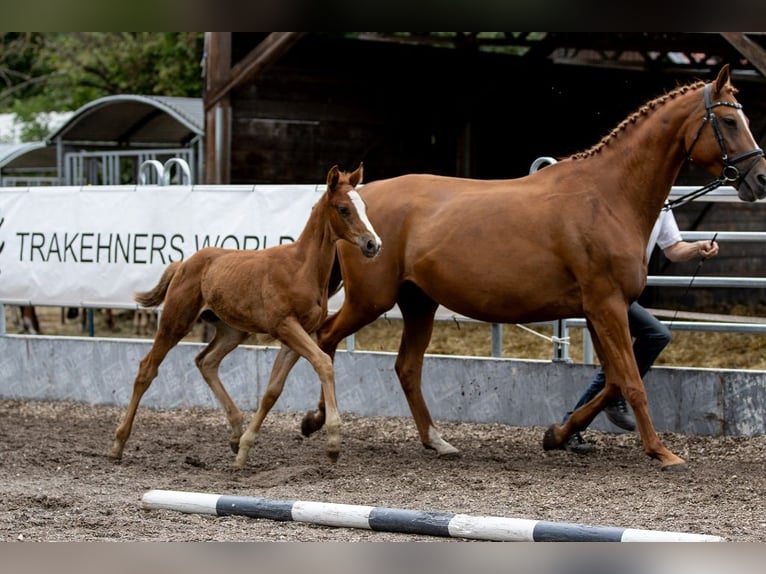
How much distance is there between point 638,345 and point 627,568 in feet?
14.3

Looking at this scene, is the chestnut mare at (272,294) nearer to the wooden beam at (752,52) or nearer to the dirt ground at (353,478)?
the dirt ground at (353,478)

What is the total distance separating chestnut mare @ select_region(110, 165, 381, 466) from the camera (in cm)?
712

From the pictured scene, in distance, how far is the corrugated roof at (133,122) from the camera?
1834cm

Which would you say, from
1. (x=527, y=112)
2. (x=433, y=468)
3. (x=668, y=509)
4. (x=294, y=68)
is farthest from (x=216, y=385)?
(x=527, y=112)

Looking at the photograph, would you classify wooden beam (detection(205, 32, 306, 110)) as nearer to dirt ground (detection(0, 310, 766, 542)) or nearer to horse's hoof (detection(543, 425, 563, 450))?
dirt ground (detection(0, 310, 766, 542))

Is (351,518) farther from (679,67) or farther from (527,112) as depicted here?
(679,67)

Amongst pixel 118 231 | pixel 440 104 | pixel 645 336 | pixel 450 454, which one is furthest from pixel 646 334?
pixel 440 104

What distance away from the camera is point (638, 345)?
7891mm

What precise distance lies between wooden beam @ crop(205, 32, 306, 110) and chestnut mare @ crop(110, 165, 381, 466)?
6.06 metres

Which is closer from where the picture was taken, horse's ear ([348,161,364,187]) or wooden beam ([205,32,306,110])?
horse's ear ([348,161,364,187])

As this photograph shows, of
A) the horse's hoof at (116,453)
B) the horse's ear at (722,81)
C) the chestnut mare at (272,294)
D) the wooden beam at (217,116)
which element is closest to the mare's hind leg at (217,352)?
the chestnut mare at (272,294)

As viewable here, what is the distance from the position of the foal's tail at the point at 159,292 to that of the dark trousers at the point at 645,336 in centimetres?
291

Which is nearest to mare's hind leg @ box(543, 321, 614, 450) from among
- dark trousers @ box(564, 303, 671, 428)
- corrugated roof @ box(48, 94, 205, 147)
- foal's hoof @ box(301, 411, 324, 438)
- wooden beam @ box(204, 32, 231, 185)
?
dark trousers @ box(564, 303, 671, 428)

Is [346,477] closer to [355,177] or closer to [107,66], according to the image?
[355,177]
